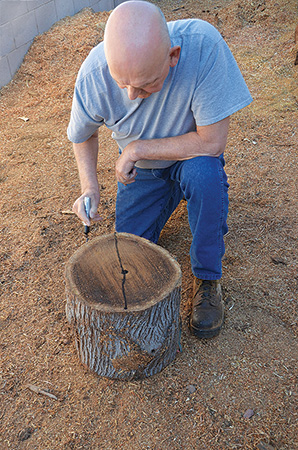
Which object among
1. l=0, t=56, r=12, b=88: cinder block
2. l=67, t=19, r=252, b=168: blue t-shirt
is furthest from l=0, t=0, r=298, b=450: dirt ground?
l=67, t=19, r=252, b=168: blue t-shirt

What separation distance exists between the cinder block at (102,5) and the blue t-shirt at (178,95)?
14.1ft

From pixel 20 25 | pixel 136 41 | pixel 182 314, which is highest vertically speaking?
pixel 136 41

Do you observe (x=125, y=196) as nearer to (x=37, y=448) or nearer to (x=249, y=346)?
(x=249, y=346)

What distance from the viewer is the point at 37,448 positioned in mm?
1588

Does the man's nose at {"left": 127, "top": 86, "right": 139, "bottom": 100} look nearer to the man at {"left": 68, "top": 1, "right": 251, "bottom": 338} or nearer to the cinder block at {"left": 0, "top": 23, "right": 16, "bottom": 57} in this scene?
the man at {"left": 68, "top": 1, "right": 251, "bottom": 338}

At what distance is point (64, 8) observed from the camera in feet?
16.3

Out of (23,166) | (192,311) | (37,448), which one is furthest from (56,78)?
(37,448)

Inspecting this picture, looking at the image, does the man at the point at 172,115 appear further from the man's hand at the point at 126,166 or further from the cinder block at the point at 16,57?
the cinder block at the point at 16,57

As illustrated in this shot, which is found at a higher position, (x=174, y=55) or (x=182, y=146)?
(x=174, y=55)

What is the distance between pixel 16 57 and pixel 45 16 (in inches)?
27.1

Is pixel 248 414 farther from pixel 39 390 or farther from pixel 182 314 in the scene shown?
pixel 39 390

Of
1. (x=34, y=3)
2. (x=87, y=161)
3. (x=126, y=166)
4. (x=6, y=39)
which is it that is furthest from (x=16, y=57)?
(x=126, y=166)

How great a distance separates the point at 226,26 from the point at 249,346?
4.47m

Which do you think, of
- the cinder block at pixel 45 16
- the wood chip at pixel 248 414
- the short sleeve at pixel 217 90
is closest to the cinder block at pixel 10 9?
the cinder block at pixel 45 16
